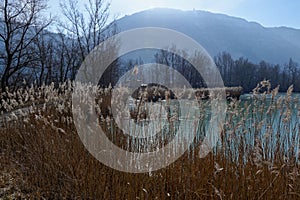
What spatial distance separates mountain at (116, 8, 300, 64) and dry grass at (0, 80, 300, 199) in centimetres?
11644

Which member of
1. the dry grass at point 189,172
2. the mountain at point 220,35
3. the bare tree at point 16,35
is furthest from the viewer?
the mountain at point 220,35

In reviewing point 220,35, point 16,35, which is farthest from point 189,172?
point 220,35

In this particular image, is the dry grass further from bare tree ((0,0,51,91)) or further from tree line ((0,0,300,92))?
bare tree ((0,0,51,91))

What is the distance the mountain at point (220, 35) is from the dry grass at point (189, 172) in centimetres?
11644

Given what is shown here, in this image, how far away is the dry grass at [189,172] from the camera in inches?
80.7

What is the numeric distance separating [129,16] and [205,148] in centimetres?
15229

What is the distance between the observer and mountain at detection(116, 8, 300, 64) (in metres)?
126

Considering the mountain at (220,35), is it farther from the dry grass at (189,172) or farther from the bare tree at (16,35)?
the dry grass at (189,172)

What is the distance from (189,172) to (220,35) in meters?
149

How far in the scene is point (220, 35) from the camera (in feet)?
470

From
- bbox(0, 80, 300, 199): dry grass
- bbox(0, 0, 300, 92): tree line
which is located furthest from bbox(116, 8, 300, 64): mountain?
bbox(0, 80, 300, 199): dry grass

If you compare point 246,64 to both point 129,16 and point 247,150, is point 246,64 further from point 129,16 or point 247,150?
point 129,16

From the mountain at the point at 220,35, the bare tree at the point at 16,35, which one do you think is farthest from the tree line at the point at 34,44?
the mountain at the point at 220,35

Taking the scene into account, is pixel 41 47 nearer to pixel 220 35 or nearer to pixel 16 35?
pixel 16 35
